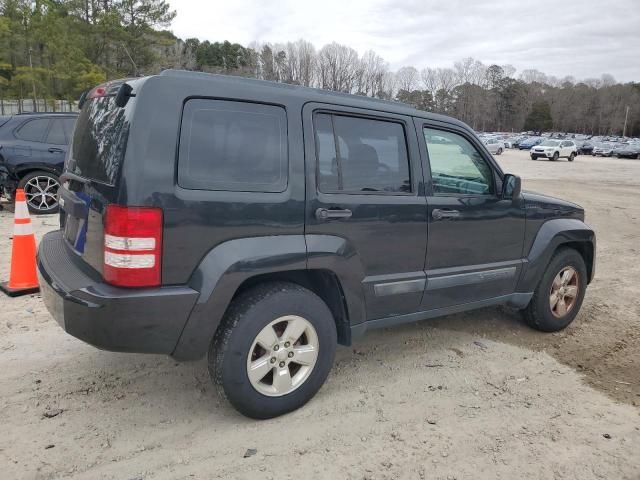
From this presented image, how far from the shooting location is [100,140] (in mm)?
2910

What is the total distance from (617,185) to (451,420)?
2222 centimetres

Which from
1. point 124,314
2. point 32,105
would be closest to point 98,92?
point 124,314

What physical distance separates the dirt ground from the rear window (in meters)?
1.44

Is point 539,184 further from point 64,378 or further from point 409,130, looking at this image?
point 64,378

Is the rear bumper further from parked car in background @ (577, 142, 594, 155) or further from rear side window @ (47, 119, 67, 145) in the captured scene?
parked car in background @ (577, 142, 594, 155)

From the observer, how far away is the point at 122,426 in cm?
300

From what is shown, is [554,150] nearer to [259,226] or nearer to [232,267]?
[259,226]

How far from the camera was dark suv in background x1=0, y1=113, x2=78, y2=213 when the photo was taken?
8719mm

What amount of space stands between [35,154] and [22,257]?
14.9 ft

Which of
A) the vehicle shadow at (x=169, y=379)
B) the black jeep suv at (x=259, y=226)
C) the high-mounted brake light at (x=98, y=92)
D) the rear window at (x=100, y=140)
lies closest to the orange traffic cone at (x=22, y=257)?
the vehicle shadow at (x=169, y=379)

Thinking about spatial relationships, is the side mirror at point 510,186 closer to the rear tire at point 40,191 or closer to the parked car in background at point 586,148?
the rear tire at point 40,191

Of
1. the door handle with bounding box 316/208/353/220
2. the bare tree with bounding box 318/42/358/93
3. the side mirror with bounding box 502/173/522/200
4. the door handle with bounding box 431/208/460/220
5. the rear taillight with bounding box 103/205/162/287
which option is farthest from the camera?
the bare tree with bounding box 318/42/358/93

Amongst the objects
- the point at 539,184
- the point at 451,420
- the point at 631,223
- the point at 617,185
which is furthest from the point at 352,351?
the point at 617,185

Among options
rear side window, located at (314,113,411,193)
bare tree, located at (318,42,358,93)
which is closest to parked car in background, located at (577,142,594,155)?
bare tree, located at (318,42,358,93)
